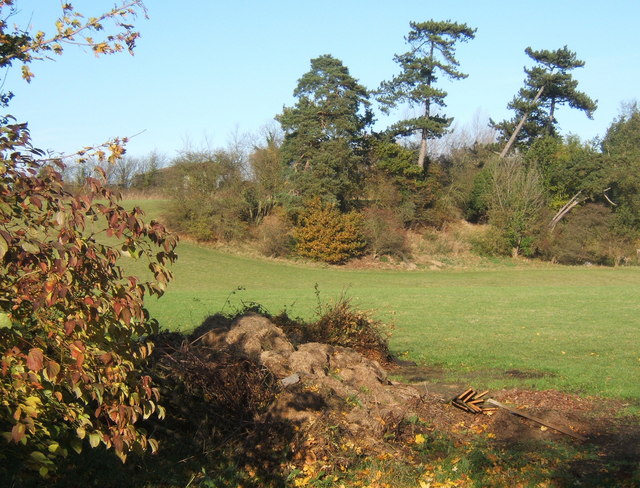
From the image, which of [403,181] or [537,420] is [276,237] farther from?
[537,420]

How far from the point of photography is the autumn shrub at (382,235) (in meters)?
51.5

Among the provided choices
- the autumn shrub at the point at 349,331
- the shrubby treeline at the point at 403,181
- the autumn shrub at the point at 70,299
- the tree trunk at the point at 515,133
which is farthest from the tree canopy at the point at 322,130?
the autumn shrub at the point at 70,299

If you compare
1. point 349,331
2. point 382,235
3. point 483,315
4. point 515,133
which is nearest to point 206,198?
point 382,235

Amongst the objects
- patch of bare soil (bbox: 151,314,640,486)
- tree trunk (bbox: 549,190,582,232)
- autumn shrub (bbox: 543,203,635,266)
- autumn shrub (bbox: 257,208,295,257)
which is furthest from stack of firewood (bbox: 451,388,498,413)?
tree trunk (bbox: 549,190,582,232)

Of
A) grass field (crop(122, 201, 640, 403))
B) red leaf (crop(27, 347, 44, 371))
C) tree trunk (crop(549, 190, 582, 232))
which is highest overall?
tree trunk (crop(549, 190, 582, 232))

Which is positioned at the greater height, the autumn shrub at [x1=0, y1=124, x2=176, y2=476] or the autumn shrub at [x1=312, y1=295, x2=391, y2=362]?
the autumn shrub at [x1=0, y1=124, x2=176, y2=476]

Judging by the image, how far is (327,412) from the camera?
7859 millimetres

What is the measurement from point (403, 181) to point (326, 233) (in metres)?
11.1

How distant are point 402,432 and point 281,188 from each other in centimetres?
4547

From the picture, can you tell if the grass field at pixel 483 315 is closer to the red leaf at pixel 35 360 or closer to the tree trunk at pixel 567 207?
the red leaf at pixel 35 360

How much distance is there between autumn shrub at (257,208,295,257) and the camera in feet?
166

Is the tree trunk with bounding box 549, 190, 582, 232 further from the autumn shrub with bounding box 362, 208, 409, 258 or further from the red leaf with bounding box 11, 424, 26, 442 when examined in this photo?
the red leaf with bounding box 11, 424, 26, 442

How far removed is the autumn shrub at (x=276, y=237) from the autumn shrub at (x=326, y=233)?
2.44 feet

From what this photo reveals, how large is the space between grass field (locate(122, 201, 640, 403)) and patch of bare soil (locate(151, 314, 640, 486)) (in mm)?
2307
